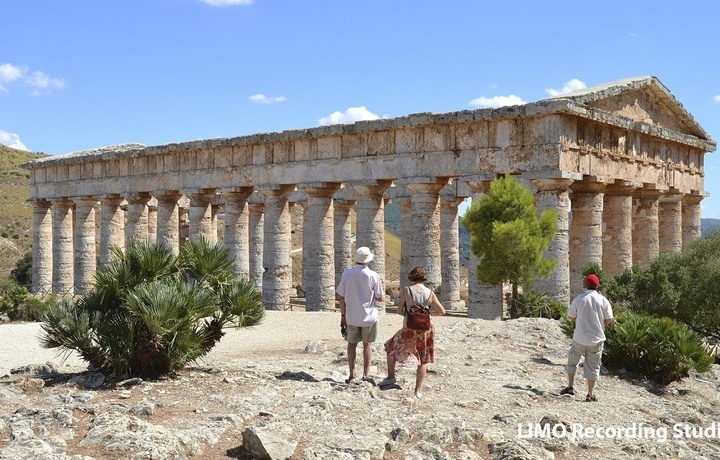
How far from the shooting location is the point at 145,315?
33.8ft

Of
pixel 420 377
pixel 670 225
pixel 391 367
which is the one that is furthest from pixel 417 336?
pixel 670 225

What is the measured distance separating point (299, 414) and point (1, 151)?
89.3m

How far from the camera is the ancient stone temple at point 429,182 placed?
21.4m

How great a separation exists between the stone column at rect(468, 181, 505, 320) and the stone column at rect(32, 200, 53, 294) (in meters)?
21.7

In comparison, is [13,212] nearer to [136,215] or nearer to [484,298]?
[136,215]

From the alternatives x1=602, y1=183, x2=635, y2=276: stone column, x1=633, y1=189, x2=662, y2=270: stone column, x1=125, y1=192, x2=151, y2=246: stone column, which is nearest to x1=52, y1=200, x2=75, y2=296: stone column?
x1=125, y1=192, x2=151, y2=246: stone column

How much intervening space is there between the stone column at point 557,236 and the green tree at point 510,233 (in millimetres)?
563

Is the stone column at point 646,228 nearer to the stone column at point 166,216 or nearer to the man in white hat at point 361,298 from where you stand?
the stone column at point 166,216

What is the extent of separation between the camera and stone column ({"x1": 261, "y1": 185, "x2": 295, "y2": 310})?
1073 inches

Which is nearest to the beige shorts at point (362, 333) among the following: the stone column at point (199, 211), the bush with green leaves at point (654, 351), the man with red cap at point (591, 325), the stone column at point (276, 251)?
the man with red cap at point (591, 325)

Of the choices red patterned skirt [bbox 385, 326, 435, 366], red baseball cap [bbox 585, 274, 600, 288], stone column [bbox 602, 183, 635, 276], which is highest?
stone column [bbox 602, 183, 635, 276]

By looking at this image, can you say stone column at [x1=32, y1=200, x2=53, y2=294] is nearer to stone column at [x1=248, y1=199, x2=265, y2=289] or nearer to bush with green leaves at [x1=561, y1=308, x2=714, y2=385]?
stone column at [x1=248, y1=199, x2=265, y2=289]

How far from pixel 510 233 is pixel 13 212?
207 ft

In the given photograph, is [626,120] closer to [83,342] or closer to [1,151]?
[83,342]
